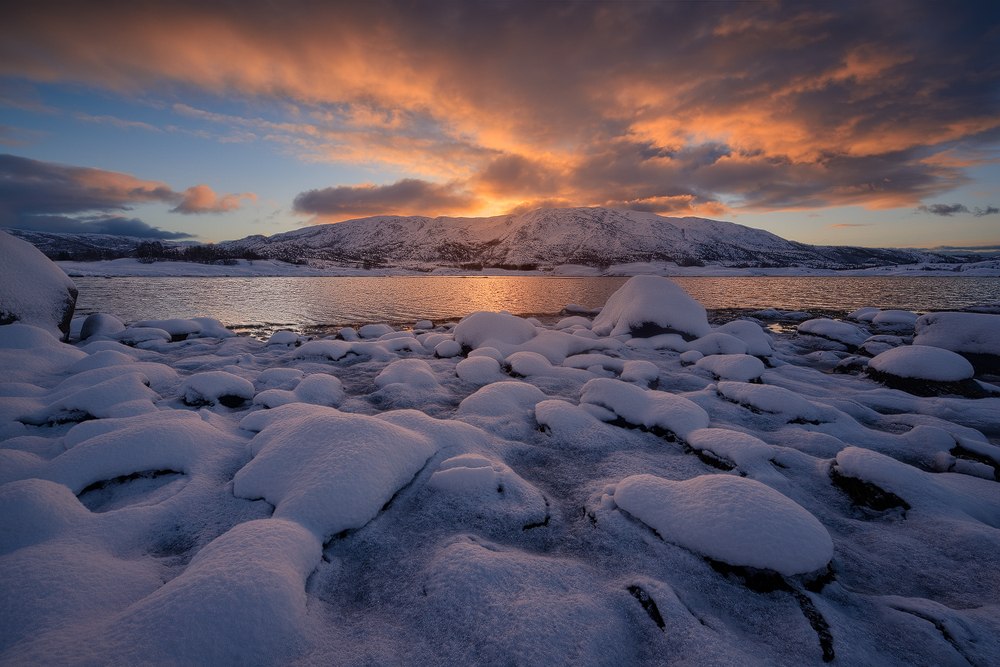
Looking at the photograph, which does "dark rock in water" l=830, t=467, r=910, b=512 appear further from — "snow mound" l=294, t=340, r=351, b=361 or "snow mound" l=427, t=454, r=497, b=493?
"snow mound" l=294, t=340, r=351, b=361

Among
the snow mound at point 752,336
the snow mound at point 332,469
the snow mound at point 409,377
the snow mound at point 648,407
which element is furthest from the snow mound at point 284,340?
the snow mound at point 752,336

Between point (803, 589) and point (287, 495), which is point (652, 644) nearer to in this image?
point (803, 589)

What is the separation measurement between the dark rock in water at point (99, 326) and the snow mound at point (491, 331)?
10.9 metres

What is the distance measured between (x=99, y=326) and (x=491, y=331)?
12.2 m

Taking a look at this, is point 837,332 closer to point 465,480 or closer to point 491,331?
point 491,331

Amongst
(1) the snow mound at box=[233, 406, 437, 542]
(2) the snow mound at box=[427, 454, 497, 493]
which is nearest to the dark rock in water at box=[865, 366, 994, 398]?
(2) the snow mound at box=[427, 454, 497, 493]

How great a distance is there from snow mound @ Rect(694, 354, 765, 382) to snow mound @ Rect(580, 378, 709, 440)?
9.35 ft

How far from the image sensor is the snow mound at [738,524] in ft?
8.16

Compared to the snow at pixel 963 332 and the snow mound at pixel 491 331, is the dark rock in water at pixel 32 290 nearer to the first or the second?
the snow mound at pixel 491 331

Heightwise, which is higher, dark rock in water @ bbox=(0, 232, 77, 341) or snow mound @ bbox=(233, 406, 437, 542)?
dark rock in water @ bbox=(0, 232, 77, 341)

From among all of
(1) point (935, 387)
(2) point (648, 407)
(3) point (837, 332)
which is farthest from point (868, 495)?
(3) point (837, 332)

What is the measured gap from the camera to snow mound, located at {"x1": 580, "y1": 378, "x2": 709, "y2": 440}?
4711 mm

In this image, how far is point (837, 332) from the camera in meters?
12.6

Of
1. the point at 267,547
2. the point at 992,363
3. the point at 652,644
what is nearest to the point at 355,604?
→ the point at 267,547
